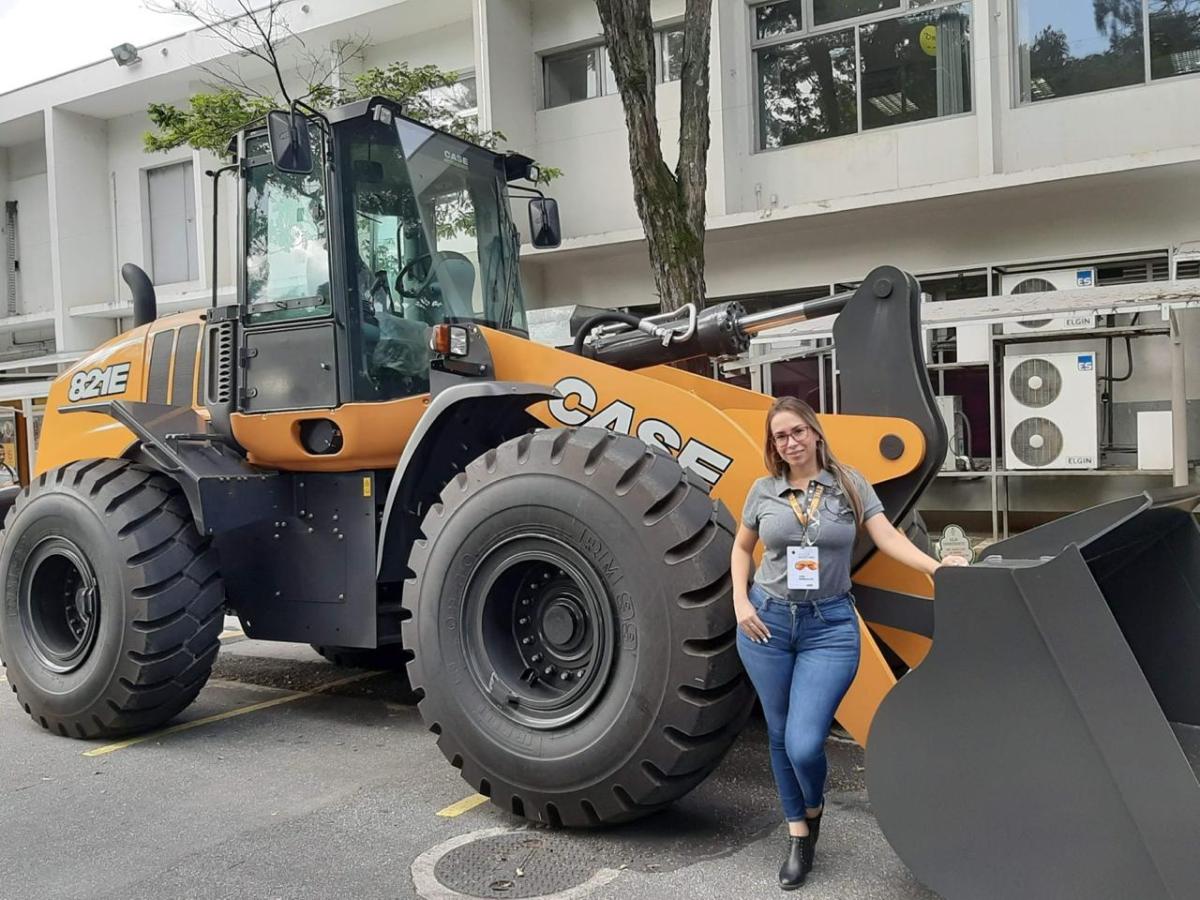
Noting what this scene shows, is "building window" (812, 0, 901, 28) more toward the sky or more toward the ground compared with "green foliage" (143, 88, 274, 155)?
more toward the sky

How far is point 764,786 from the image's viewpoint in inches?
169

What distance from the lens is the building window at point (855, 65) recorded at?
42.3 feet

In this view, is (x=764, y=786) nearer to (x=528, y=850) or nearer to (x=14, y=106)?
(x=528, y=850)

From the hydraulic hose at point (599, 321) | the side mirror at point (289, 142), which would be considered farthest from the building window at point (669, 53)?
the side mirror at point (289, 142)

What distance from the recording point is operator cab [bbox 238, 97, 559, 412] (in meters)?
5.03

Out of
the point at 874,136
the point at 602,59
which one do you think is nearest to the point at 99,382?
the point at 874,136

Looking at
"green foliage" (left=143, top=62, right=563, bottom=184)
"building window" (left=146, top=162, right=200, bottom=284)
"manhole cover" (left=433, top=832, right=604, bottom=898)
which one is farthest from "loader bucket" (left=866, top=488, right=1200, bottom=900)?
"building window" (left=146, top=162, right=200, bottom=284)

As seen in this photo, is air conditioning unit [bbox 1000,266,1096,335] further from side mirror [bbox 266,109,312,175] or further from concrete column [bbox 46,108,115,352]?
concrete column [bbox 46,108,115,352]

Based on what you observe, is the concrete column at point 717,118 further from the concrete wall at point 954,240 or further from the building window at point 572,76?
the building window at point 572,76

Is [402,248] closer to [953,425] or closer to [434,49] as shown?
[953,425]

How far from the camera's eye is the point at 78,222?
20.6 metres

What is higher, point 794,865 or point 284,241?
point 284,241

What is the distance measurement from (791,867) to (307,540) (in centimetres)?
296

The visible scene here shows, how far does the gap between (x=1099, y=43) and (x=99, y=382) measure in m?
11.2
